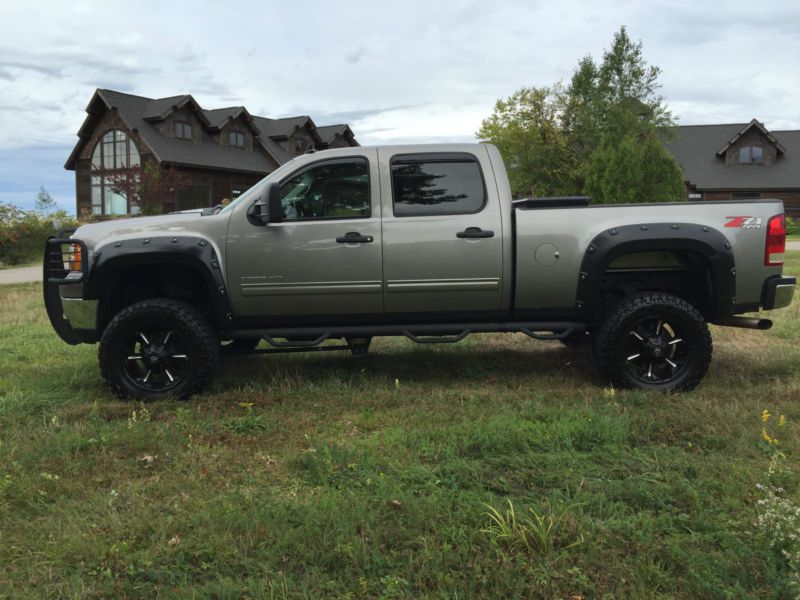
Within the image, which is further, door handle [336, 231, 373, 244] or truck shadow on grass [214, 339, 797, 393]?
truck shadow on grass [214, 339, 797, 393]

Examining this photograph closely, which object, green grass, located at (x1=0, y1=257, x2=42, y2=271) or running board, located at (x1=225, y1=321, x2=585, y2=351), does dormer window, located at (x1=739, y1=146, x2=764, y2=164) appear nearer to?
green grass, located at (x1=0, y1=257, x2=42, y2=271)

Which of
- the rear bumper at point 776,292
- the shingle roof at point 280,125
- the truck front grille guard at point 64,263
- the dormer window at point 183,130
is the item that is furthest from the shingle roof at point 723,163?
the truck front grille guard at point 64,263

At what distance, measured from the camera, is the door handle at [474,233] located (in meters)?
5.18

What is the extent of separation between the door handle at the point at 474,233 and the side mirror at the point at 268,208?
4.47 ft

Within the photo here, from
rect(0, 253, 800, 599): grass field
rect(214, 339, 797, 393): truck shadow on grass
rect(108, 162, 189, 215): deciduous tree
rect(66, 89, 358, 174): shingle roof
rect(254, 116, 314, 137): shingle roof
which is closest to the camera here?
rect(0, 253, 800, 599): grass field

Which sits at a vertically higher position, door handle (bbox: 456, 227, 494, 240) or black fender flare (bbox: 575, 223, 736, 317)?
door handle (bbox: 456, 227, 494, 240)

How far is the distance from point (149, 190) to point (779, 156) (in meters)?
38.3

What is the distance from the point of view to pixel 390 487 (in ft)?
11.3

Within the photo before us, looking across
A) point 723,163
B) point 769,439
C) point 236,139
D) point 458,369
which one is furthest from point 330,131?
point 769,439

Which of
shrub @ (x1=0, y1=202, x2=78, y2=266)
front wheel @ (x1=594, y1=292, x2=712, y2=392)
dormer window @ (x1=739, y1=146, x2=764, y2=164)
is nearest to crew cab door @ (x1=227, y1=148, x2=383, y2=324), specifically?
front wheel @ (x1=594, y1=292, x2=712, y2=392)

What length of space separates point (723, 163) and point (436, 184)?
1744 inches

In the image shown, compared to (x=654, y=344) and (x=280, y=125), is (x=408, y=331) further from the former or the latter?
(x=280, y=125)

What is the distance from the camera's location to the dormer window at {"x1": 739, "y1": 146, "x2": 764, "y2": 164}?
143 ft

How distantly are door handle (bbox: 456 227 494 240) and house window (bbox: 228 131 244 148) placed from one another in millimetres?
38157
